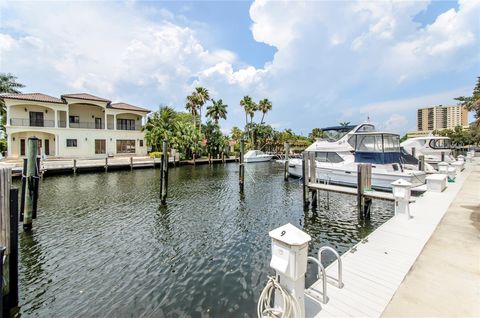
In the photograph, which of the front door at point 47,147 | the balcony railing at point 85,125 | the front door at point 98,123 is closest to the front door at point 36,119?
the front door at point 47,147

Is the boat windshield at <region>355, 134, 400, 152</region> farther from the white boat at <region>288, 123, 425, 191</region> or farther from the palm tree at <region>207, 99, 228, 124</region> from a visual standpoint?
the palm tree at <region>207, 99, 228, 124</region>

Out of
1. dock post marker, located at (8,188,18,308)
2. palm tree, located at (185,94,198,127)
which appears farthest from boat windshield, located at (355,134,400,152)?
palm tree, located at (185,94,198,127)

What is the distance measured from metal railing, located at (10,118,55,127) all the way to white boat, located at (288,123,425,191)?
32627mm

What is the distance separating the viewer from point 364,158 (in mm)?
15727

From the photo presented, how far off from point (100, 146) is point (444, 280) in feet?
122

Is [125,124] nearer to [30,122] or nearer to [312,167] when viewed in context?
[30,122]

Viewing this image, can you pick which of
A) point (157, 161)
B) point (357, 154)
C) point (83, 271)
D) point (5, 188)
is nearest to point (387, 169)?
point (357, 154)

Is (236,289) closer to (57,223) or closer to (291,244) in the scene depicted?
(291,244)

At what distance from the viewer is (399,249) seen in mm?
5215

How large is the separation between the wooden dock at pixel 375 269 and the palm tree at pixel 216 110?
1502 inches

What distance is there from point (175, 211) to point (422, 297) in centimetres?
1032

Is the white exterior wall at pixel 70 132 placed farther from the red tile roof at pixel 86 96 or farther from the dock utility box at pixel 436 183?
the dock utility box at pixel 436 183

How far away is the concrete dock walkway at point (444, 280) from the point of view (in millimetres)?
3242

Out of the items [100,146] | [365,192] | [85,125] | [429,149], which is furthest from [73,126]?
[429,149]
